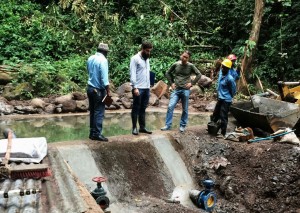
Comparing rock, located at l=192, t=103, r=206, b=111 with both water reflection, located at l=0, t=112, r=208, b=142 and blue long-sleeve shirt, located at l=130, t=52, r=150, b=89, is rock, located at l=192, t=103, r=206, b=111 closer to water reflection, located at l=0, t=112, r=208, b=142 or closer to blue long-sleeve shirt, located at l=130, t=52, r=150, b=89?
water reflection, located at l=0, t=112, r=208, b=142

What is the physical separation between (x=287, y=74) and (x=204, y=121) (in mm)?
6440

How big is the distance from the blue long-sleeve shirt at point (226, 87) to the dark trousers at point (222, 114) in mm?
126

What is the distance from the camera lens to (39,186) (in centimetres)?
427

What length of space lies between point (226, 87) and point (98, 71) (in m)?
3.11

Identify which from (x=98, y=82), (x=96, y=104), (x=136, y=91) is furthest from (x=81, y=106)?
(x=98, y=82)

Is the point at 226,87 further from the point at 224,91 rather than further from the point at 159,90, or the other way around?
the point at 159,90

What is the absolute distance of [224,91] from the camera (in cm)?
862

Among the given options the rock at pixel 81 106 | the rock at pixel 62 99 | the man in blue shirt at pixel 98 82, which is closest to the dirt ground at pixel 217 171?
the man in blue shirt at pixel 98 82

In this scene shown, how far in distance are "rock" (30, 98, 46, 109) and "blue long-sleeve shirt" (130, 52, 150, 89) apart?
4668 millimetres

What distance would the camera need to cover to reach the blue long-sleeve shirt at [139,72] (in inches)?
Answer: 298

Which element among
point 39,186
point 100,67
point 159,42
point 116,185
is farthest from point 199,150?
point 159,42

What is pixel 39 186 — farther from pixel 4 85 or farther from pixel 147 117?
pixel 4 85

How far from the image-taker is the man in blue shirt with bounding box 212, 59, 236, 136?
8.47 meters

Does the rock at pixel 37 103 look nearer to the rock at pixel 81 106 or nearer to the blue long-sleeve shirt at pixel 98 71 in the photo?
the rock at pixel 81 106
